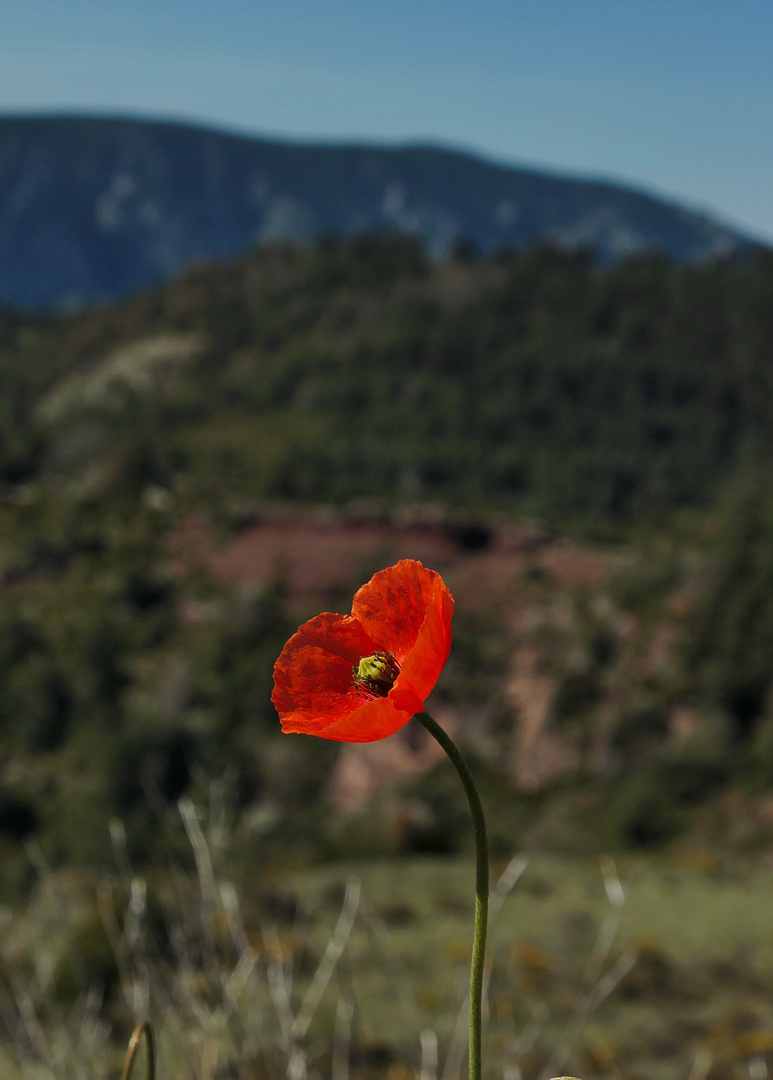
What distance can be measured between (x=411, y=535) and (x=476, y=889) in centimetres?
3800

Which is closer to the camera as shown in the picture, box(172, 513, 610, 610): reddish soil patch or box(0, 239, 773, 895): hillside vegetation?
box(0, 239, 773, 895): hillside vegetation

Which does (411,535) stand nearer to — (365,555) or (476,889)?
(365,555)

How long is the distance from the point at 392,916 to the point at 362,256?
80.6m

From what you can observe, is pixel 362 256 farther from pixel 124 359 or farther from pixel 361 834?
pixel 361 834

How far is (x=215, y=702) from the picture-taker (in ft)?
112

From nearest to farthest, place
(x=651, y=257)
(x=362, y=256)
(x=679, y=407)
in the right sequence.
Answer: (x=679, y=407)
(x=651, y=257)
(x=362, y=256)

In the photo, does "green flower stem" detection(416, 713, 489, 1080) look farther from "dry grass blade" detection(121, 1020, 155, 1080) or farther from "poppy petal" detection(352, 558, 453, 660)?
"dry grass blade" detection(121, 1020, 155, 1080)

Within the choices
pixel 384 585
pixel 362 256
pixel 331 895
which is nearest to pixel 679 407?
pixel 362 256

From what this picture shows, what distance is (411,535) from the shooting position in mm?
38719

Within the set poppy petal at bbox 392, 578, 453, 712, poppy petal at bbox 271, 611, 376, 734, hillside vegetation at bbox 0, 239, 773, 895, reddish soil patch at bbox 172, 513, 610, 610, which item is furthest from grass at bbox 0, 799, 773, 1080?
reddish soil patch at bbox 172, 513, 610, 610

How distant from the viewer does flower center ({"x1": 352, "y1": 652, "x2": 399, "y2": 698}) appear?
0.80m

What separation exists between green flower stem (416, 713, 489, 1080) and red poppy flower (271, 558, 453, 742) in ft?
0.11

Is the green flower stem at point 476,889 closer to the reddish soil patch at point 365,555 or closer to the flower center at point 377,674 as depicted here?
the flower center at point 377,674

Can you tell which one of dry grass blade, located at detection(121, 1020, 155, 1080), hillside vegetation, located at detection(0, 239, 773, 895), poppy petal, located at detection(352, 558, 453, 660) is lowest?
hillside vegetation, located at detection(0, 239, 773, 895)
